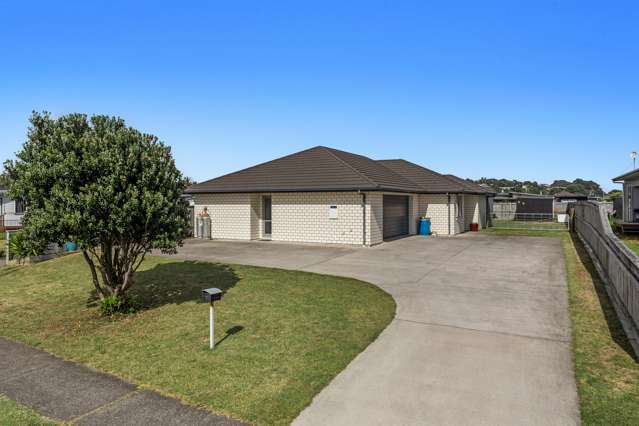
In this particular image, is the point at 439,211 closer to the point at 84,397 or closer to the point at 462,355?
the point at 462,355

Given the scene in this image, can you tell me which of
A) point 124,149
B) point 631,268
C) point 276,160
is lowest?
point 631,268

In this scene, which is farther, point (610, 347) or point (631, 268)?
point (631, 268)

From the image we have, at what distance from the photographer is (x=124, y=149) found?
7.84 metres

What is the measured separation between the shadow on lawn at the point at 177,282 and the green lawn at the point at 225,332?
0.05 metres

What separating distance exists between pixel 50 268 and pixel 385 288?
483 inches

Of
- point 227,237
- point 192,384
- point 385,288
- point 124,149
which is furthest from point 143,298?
point 227,237

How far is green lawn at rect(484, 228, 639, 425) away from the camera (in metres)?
4.30

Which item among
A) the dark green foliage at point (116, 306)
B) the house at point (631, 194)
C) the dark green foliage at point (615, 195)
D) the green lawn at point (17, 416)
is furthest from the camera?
the dark green foliage at point (615, 195)

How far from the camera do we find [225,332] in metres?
6.95

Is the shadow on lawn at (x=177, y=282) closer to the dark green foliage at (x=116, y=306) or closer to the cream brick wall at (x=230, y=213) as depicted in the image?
the dark green foliage at (x=116, y=306)

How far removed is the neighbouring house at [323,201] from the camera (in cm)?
1881

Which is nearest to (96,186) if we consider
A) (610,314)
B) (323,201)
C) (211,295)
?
(211,295)

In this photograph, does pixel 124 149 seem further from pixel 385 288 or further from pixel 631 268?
pixel 631 268

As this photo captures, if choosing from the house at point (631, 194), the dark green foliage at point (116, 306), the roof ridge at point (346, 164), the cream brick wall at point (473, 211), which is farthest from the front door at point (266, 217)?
the house at point (631, 194)
